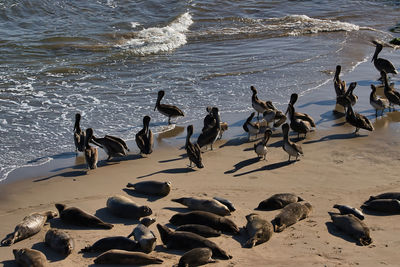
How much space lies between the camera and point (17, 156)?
43.3 ft

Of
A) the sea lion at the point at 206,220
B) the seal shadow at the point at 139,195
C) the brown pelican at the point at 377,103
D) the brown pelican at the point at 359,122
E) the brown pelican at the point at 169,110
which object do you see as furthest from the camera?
the brown pelican at the point at 377,103

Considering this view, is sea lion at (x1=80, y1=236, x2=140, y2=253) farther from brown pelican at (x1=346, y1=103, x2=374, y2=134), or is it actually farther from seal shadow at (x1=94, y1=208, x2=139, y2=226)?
brown pelican at (x1=346, y1=103, x2=374, y2=134)

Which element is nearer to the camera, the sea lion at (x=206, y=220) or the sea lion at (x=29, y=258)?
the sea lion at (x=29, y=258)

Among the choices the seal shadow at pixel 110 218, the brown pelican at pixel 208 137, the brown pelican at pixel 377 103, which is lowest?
→ the seal shadow at pixel 110 218

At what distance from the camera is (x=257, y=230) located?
9.32m

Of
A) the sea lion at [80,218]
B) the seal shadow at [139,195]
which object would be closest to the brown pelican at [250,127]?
the seal shadow at [139,195]

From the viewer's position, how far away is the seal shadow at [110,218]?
9992 mm

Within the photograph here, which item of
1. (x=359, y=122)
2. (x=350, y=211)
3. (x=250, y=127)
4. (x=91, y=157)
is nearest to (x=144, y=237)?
(x=350, y=211)

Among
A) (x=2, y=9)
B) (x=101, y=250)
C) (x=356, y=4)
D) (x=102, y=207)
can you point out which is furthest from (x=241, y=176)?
(x=356, y=4)

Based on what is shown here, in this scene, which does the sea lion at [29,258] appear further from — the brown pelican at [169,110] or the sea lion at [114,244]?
the brown pelican at [169,110]

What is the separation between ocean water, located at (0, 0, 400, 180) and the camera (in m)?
15.9

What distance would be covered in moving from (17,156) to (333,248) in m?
7.17

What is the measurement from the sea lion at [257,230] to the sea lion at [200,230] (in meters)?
0.49

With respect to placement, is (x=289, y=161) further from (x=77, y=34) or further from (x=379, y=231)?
(x=77, y=34)
